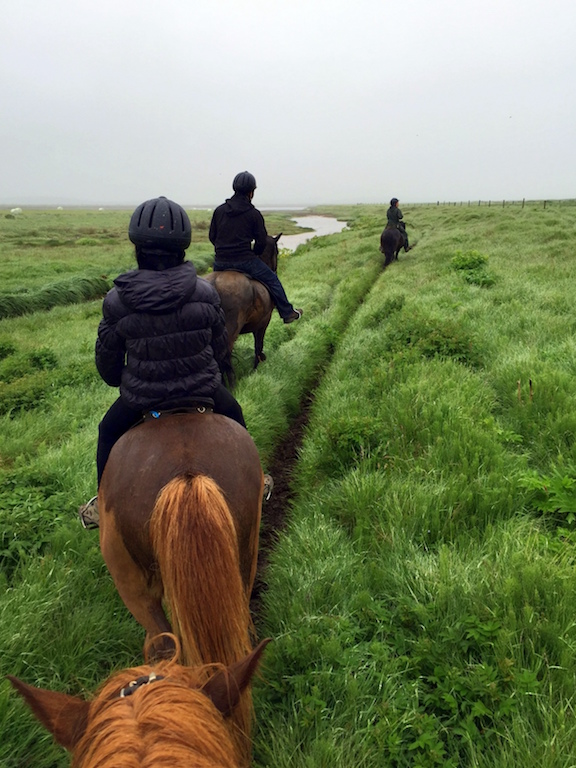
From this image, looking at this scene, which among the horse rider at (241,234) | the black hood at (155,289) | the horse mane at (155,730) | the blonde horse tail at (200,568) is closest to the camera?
the horse mane at (155,730)

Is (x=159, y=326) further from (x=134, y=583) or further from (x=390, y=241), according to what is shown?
(x=390, y=241)

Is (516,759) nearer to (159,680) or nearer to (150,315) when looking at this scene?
(159,680)

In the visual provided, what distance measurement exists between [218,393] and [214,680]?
1.49 metres

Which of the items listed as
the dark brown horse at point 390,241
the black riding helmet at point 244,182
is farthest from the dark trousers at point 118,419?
the dark brown horse at point 390,241

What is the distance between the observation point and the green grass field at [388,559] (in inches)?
75.8

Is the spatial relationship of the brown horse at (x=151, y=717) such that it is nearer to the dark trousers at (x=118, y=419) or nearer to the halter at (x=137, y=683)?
the halter at (x=137, y=683)

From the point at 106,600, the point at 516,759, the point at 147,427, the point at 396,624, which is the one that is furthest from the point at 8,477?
the point at 516,759

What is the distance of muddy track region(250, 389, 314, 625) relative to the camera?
335 centimetres

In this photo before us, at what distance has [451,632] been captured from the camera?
7.16 ft

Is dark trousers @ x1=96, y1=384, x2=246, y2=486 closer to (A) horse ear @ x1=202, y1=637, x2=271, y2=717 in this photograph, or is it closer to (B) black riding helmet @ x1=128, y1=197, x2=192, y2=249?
(B) black riding helmet @ x1=128, y1=197, x2=192, y2=249

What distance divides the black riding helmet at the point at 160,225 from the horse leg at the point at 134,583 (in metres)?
1.34

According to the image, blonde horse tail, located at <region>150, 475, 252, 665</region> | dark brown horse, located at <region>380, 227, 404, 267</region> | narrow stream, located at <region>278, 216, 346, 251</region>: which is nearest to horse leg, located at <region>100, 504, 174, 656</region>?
blonde horse tail, located at <region>150, 475, 252, 665</region>

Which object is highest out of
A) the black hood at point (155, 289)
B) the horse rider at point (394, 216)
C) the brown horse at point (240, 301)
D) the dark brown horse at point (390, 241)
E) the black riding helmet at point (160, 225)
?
the horse rider at point (394, 216)

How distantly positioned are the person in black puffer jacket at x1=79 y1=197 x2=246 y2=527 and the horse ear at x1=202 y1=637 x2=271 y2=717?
A: 125 cm
